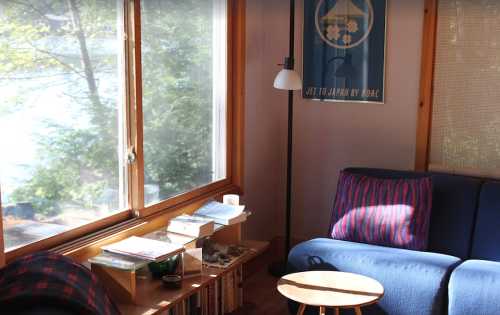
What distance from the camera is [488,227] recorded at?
3.46 metres

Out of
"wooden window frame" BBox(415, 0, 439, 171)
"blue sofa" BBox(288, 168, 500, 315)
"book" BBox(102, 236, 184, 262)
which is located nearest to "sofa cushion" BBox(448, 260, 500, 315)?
"blue sofa" BBox(288, 168, 500, 315)

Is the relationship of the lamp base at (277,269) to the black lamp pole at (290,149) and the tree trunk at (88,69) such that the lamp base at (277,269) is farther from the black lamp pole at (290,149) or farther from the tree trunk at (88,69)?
the tree trunk at (88,69)

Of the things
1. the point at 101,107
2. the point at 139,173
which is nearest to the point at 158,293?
the point at 139,173

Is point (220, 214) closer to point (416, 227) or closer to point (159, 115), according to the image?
point (159, 115)

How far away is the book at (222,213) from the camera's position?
3396mm

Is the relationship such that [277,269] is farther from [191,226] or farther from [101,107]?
[101,107]

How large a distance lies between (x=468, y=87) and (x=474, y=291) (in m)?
1.31

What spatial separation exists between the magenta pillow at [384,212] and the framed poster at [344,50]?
726mm

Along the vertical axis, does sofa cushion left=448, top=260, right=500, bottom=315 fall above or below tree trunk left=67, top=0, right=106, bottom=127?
below

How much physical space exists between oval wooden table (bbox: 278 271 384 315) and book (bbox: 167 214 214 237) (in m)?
0.47

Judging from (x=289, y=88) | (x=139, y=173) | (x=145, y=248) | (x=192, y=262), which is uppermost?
(x=289, y=88)

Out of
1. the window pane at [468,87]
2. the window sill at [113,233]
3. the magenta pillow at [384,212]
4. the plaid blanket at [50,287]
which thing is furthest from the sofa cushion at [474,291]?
the plaid blanket at [50,287]

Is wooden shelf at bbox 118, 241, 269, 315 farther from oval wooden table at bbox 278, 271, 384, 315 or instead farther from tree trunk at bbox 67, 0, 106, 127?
tree trunk at bbox 67, 0, 106, 127

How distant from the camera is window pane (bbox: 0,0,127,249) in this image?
2.48 m
